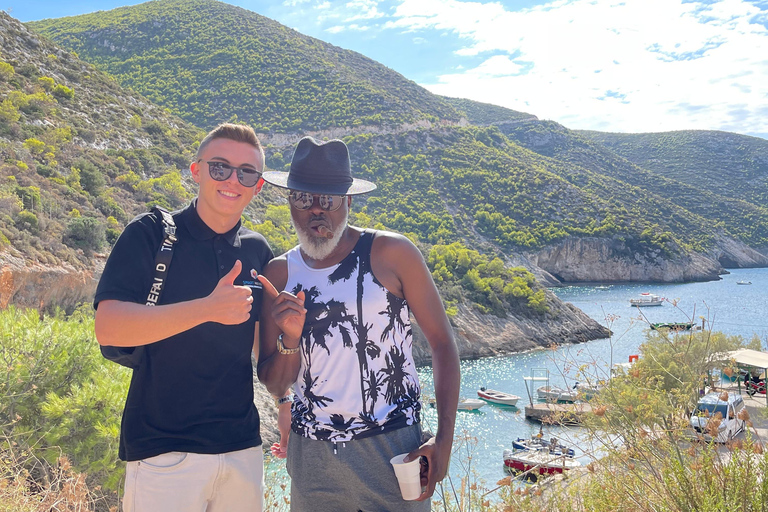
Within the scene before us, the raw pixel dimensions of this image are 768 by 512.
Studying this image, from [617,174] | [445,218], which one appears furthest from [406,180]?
[617,174]

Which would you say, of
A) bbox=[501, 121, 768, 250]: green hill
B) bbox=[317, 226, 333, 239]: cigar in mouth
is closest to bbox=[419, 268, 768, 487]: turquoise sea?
bbox=[317, 226, 333, 239]: cigar in mouth

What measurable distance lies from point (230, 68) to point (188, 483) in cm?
6562

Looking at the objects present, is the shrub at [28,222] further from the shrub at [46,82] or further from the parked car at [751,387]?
the parked car at [751,387]

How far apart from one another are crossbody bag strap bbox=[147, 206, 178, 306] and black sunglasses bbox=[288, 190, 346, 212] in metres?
0.47

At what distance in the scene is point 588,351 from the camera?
4301mm

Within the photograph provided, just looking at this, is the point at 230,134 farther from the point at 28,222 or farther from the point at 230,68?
the point at 230,68

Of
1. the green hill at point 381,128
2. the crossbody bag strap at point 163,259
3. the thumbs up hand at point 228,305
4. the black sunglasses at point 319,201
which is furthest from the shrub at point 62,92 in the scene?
the thumbs up hand at point 228,305

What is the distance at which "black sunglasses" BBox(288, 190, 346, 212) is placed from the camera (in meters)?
2.08

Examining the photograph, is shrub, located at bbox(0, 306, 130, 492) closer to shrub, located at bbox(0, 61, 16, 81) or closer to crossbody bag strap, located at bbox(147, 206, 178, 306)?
crossbody bag strap, located at bbox(147, 206, 178, 306)

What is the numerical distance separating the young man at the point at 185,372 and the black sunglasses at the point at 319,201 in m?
0.32

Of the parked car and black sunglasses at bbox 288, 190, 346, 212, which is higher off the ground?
black sunglasses at bbox 288, 190, 346, 212

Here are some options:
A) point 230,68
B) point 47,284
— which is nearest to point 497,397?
point 47,284

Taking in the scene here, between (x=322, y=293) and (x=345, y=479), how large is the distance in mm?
641

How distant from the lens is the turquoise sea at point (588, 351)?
374cm
